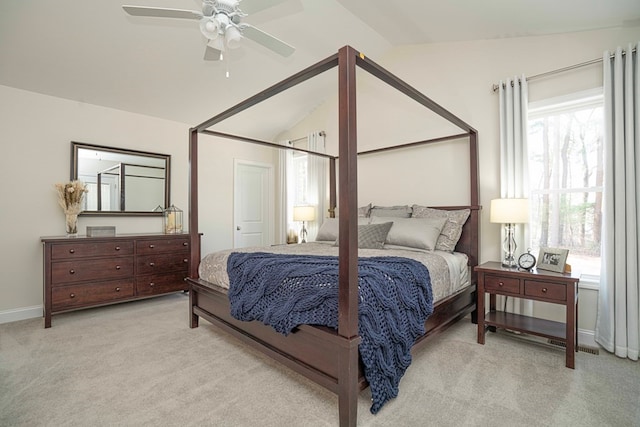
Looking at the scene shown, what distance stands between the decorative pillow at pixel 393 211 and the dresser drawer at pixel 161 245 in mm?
2491

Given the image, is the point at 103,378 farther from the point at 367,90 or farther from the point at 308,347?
the point at 367,90

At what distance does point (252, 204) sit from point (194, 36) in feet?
9.61

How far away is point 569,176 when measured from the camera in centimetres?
287

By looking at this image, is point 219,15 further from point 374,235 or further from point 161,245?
point 161,245

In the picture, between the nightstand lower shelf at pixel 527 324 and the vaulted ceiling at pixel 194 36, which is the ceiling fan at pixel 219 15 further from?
the nightstand lower shelf at pixel 527 324

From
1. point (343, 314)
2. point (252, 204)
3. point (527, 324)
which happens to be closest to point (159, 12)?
point (343, 314)

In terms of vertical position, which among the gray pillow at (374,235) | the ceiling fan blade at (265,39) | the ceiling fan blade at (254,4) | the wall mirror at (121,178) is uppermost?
A: the ceiling fan blade at (254,4)

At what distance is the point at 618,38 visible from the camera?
253 centimetres

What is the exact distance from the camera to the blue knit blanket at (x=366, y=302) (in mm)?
1671

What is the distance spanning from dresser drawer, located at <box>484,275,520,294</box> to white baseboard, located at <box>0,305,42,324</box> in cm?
464

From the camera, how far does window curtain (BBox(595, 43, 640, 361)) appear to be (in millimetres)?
2326

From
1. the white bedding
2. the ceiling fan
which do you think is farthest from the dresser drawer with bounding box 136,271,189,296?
the ceiling fan

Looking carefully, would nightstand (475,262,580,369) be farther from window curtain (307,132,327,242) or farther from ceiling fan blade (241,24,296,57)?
window curtain (307,132,327,242)

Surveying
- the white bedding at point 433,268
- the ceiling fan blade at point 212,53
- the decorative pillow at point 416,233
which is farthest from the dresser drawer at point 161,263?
the decorative pillow at point 416,233
